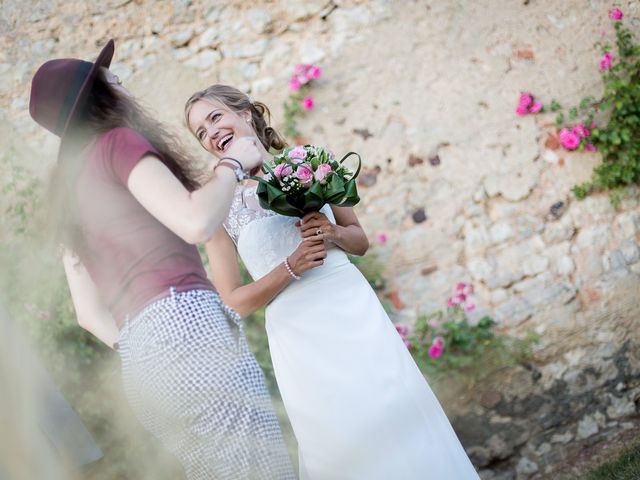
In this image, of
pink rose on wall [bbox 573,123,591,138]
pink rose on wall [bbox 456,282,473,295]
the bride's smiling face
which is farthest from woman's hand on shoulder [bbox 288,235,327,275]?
pink rose on wall [bbox 573,123,591,138]

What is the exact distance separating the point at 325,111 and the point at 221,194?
3197mm

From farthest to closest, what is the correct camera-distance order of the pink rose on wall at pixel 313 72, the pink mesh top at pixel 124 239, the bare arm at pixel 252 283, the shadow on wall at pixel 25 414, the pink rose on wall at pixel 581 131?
the pink rose on wall at pixel 313 72 < the pink rose on wall at pixel 581 131 < the bare arm at pixel 252 283 < the pink mesh top at pixel 124 239 < the shadow on wall at pixel 25 414

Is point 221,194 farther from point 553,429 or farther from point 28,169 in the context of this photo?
point 553,429

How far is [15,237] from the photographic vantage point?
12.4 ft

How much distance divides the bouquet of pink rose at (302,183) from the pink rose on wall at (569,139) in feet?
8.67

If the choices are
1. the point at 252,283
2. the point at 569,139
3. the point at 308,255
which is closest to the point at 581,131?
the point at 569,139

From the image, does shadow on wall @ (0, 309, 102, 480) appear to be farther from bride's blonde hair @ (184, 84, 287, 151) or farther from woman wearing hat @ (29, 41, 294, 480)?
bride's blonde hair @ (184, 84, 287, 151)

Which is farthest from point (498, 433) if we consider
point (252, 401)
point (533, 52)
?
point (252, 401)

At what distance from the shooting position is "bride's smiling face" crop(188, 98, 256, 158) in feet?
8.88

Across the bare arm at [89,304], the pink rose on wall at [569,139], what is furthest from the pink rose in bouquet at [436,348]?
the bare arm at [89,304]

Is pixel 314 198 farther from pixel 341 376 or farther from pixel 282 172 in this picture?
pixel 341 376

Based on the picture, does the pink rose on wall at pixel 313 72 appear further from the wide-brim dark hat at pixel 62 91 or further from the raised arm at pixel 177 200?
the raised arm at pixel 177 200

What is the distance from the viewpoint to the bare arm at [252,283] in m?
2.57

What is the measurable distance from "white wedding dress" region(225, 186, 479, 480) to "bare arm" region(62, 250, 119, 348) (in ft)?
2.42
